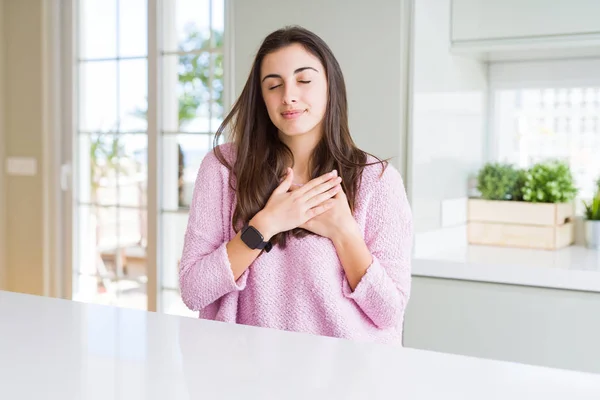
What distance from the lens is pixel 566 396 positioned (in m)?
0.72

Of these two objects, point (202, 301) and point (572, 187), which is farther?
point (572, 187)

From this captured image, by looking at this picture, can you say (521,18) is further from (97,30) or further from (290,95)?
(97,30)

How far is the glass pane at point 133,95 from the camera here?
3.50 metres

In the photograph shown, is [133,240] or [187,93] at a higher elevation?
[187,93]

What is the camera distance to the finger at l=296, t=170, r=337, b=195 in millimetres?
1395

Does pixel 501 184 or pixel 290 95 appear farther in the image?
pixel 501 184

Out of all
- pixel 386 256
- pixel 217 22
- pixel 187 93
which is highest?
pixel 217 22

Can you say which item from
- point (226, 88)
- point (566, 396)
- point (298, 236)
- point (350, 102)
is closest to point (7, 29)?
point (226, 88)

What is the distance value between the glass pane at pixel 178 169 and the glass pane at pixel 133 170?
156 mm

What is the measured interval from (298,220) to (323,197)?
0.07m

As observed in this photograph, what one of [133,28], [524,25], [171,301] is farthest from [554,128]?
[133,28]

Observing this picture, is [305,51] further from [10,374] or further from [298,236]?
[10,374]

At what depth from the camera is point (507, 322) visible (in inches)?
83.3

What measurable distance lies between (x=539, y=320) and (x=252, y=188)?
109 cm
